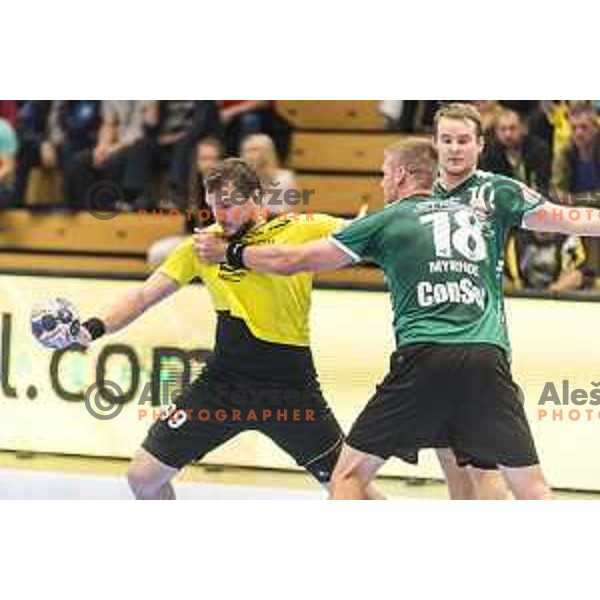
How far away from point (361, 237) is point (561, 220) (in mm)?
1047

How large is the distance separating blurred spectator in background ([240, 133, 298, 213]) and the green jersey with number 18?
99 centimetres

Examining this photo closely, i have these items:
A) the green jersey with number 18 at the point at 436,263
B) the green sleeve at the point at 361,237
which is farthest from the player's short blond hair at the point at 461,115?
the green sleeve at the point at 361,237

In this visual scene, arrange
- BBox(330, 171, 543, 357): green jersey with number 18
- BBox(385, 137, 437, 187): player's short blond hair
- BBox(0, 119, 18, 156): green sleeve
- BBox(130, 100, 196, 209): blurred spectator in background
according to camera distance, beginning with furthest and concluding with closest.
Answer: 1. BBox(0, 119, 18, 156): green sleeve
2. BBox(130, 100, 196, 209): blurred spectator in background
3. BBox(385, 137, 437, 187): player's short blond hair
4. BBox(330, 171, 543, 357): green jersey with number 18

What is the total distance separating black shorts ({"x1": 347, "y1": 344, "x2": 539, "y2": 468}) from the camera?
24.2ft

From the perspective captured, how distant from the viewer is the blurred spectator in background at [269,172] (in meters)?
8.66

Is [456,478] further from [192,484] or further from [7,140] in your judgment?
[7,140]

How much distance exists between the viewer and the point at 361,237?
750 centimetres

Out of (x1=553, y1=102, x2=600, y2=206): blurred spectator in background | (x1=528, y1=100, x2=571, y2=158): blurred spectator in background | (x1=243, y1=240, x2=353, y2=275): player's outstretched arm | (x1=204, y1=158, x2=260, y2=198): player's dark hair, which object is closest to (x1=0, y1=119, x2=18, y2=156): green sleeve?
(x1=204, y1=158, x2=260, y2=198): player's dark hair

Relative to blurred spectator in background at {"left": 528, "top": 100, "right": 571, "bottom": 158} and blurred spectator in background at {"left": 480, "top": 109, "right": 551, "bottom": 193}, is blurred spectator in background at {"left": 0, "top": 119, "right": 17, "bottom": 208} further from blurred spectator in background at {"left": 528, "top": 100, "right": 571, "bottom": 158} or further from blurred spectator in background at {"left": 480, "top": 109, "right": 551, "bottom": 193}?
blurred spectator in background at {"left": 528, "top": 100, "right": 571, "bottom": 158}

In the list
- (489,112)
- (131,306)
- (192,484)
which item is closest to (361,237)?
(489,112)

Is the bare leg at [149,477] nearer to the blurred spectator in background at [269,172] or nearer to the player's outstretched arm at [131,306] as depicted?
the player's outstretched arm at [131,306]

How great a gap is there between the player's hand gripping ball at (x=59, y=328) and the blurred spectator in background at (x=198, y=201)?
54 cm
